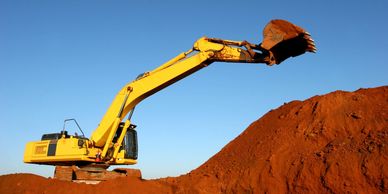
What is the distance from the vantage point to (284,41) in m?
13.1

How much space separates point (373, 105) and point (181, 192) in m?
7.50

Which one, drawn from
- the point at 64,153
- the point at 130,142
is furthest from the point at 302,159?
the point at 64,153

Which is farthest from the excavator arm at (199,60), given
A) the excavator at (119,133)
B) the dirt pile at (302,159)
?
the dirt pile at (302,159)

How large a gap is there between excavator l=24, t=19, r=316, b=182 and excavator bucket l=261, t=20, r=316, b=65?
27 centimetres

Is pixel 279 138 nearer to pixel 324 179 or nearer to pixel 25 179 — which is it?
pixel 324 179

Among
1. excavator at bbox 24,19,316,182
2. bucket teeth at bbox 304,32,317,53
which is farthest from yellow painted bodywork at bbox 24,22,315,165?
bucket teeth at bbox 304,32,317,53

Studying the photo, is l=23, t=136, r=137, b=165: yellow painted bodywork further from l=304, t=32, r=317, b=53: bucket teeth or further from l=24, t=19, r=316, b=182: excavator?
l=304, t=32, r=317, b=53: bucket teeth

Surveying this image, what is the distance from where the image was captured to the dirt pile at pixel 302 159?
39.9 ft

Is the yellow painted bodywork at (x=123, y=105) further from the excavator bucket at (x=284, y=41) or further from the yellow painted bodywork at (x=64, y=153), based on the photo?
the excavator bucket at (x=284, y=41)

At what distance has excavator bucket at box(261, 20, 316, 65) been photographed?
12922 millimetres

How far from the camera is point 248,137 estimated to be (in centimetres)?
1791

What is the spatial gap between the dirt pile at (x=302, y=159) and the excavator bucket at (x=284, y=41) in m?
3.09

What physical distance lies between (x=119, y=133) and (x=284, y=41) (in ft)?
24.3

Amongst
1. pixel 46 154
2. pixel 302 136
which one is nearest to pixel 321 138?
pixel 302 136
